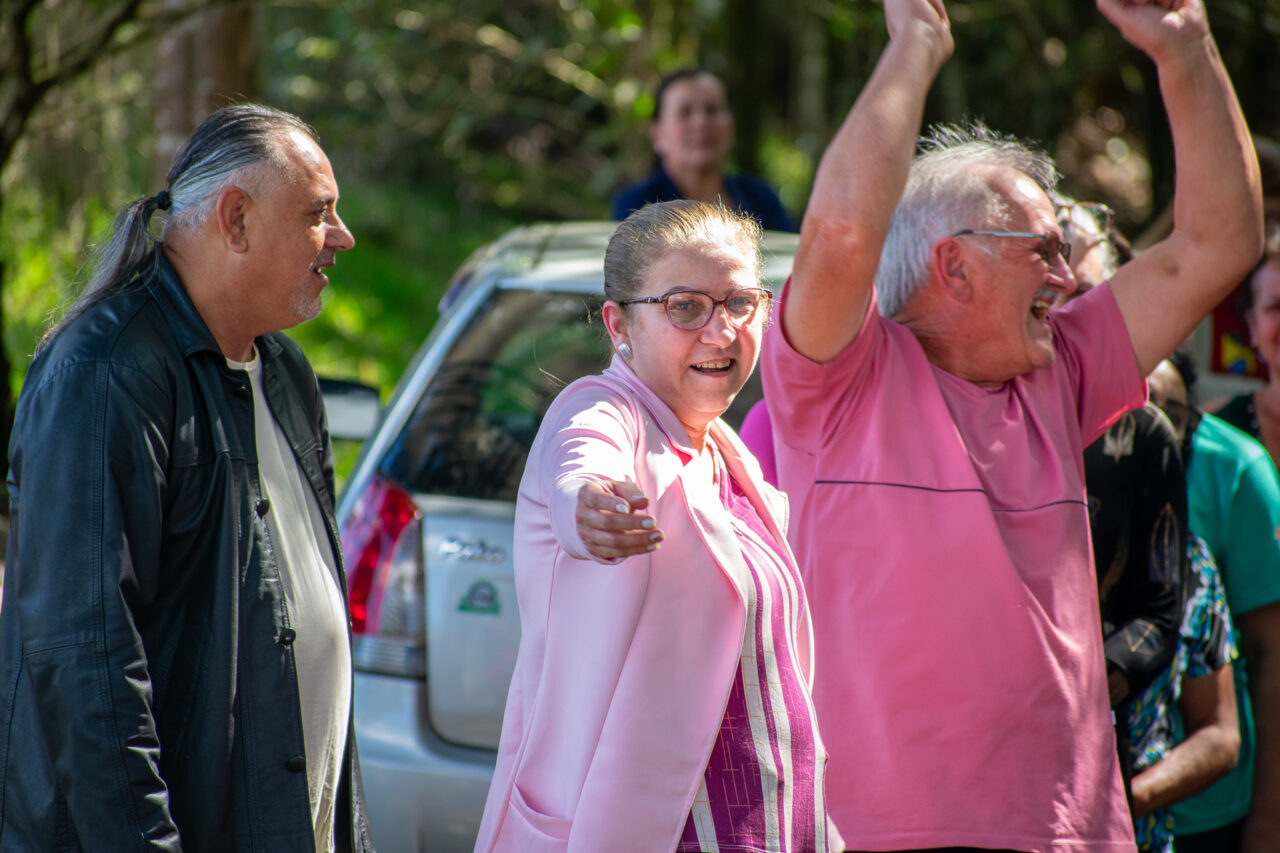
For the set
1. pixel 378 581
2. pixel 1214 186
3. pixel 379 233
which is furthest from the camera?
pixel 379 233

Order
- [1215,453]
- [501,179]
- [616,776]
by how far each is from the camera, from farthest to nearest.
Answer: [501,179] < [1215,453] < [616,776]

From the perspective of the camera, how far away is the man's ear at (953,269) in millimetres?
2318

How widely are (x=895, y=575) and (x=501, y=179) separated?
450 inches

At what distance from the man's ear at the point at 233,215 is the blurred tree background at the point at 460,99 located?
0.36 metres

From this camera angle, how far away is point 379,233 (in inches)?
555

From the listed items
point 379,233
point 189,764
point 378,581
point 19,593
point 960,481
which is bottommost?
point 379,233

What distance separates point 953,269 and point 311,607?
131cm

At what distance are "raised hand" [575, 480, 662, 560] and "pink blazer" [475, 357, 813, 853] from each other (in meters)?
0.07

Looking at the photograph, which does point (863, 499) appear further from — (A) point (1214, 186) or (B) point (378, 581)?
(B) point (378, 581)

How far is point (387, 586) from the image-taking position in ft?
10.2

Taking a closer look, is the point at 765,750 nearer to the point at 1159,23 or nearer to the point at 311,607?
the point at 311,607

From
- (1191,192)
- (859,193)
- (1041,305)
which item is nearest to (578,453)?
(859,193)

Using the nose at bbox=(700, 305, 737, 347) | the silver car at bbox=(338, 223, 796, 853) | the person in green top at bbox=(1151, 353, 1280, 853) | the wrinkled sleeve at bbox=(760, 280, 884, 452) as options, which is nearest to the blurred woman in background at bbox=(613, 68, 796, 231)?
the silver car at bbox=(338, 223, 796, 853)

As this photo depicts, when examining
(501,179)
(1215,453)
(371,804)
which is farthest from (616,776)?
(501,179)
